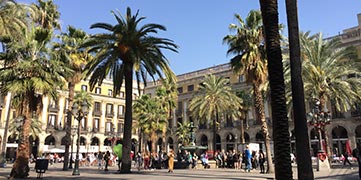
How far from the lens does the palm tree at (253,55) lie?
70.7 feet

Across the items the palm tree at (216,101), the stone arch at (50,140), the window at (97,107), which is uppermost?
the window at (97,107)

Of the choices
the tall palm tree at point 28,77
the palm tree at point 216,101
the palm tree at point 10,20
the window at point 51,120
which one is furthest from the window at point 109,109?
the tall palm tree at point 28,77

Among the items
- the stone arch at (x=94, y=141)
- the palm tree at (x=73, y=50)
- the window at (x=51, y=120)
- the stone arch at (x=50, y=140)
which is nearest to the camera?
the palm tree at (x=73, y=50)

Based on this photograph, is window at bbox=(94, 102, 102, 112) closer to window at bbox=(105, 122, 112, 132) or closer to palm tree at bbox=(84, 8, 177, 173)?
window at bbox=(105, 122, 112, 132)

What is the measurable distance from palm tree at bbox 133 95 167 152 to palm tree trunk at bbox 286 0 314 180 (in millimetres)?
36457

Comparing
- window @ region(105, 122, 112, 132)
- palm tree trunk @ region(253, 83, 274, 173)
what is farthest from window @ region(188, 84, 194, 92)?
palm tree trunk @ region(253, 83, 274, 173)

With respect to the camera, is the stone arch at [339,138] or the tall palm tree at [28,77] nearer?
the tall palm tree at [28,77]

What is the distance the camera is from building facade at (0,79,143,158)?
5490cm

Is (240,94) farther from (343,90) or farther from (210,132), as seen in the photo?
(343,90)

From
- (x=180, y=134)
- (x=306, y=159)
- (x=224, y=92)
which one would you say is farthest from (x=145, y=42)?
(x=180, y=134)

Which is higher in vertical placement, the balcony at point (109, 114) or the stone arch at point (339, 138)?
the balcony at point (109, 114)

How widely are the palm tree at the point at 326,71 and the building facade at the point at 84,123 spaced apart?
33078 mm

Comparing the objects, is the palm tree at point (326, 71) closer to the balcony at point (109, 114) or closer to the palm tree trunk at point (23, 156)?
the palm tree trunk at point (23, 156)

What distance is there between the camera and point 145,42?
2114 centimetres
